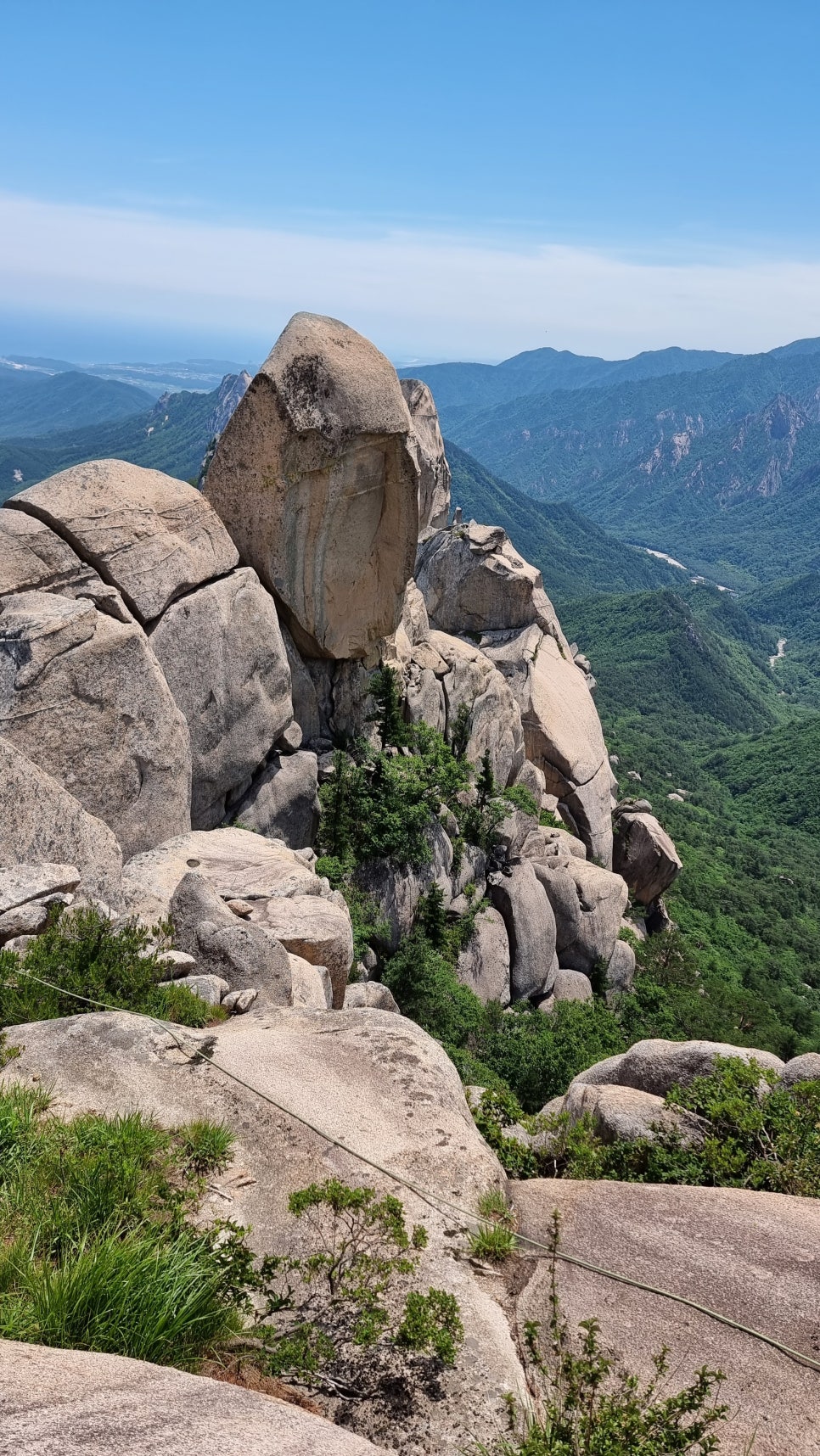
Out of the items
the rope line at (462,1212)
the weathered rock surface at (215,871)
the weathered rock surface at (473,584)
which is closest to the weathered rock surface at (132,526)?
the weathered rock surface at (215,871)

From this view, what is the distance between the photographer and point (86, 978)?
10000 millimetres

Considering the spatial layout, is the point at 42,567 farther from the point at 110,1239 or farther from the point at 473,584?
the point at 473,584

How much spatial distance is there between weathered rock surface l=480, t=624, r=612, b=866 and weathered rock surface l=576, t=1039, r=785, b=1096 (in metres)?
25.3

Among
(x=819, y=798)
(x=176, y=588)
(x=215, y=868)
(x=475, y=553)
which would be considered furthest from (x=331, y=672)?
(x=819, y=798)

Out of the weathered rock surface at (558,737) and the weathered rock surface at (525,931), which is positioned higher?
the weathered rock surface at (558,737)

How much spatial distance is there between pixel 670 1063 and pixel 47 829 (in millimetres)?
9851

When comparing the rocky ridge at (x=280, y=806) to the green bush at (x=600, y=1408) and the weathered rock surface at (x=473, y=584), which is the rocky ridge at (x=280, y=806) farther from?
the weathered rock surface at (x=473, y=584)

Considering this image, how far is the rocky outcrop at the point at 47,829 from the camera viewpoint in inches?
503

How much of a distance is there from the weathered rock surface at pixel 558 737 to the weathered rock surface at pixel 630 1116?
2618 cm

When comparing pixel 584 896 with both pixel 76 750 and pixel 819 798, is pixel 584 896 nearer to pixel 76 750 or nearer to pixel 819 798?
pixel 76 750

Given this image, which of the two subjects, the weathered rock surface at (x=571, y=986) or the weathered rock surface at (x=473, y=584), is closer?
the weathered rock surface at (x=571, y=986)

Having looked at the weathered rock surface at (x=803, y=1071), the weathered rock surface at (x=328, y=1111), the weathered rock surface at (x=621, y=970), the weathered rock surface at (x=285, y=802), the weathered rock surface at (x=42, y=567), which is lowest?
the weathered rock surface at (x=621, y=970)

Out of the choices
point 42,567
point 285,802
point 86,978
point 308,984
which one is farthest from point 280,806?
point 86,978

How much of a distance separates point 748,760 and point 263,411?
91.1 meters
